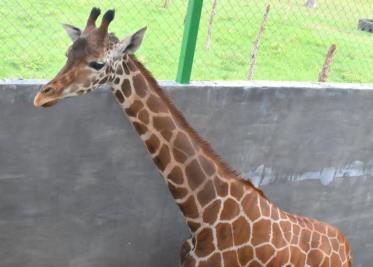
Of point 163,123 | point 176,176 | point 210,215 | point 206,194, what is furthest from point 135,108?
point 210,215

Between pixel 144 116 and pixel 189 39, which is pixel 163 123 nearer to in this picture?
pixel 144 116

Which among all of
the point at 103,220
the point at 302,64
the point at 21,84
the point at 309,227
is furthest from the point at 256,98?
the point at 302,64

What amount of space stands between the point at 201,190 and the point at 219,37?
14.2ft

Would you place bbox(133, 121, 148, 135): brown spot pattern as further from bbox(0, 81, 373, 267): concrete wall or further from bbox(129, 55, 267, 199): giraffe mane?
bbox(0, 81, 373, 267): concrete wall

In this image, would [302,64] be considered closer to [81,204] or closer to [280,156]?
[280,156]

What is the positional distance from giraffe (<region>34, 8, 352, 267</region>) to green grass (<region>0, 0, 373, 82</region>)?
1332mm

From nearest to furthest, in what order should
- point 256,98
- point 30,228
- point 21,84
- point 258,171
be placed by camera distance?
point 21,84, point 30,228, point 256,98, point 258,171

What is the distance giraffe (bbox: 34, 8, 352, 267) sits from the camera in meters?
3.44

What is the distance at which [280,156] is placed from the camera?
4.79 metres

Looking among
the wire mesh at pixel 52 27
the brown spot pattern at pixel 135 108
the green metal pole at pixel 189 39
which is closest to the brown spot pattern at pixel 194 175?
the brown spot pattern at pixel 135 108

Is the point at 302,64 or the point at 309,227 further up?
the point at 309,227

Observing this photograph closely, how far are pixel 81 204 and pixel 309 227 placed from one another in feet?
5.86

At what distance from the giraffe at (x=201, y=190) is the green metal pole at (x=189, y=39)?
24.4 inches

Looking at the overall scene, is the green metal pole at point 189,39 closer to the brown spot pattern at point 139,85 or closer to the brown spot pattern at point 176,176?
the brown spot pattern at point 139,85
